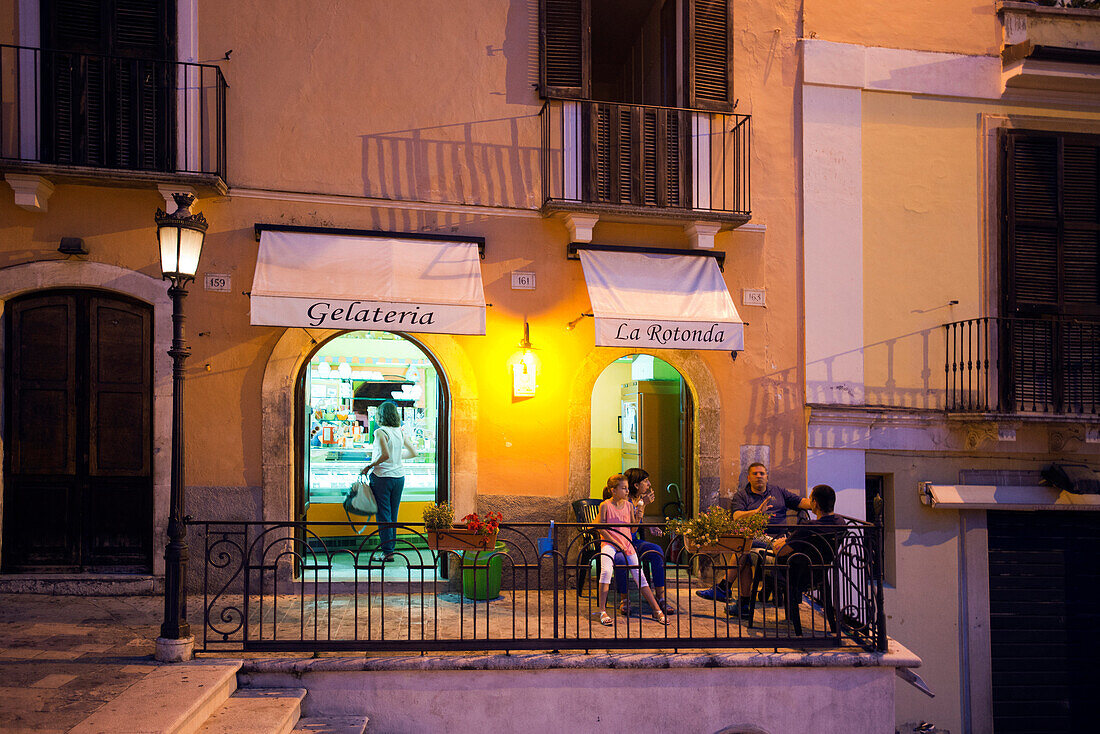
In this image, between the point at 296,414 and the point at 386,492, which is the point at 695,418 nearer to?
the point at 386,492

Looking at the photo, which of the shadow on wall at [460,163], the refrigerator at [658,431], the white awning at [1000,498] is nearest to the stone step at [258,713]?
the shadow on wall at [460,163]

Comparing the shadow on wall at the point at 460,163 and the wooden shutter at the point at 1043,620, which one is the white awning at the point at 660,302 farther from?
the wooden shutter at the point at 1043,620

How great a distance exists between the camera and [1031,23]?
9.34 m

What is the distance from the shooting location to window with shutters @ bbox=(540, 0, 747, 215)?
8.32 metres

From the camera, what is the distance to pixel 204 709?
16.0ft

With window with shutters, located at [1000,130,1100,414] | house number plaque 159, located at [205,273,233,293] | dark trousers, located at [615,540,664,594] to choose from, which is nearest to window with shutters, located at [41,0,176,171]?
house number plaque 159, located at [205,273,233,293]

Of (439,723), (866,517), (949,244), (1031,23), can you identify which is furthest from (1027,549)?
(439,723)

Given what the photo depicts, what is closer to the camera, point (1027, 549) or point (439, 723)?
point (439, 723)

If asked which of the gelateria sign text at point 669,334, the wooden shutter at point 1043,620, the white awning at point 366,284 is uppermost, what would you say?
the white awning at point 366,284

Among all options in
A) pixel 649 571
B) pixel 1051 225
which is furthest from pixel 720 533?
pixel 1051 225

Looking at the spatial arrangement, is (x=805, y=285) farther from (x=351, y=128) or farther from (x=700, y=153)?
(x=351, y=128)

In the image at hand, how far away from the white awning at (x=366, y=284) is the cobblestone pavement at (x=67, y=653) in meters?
2.86

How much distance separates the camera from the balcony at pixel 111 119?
7160 mm

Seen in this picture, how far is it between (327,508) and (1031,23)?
35.0ft
